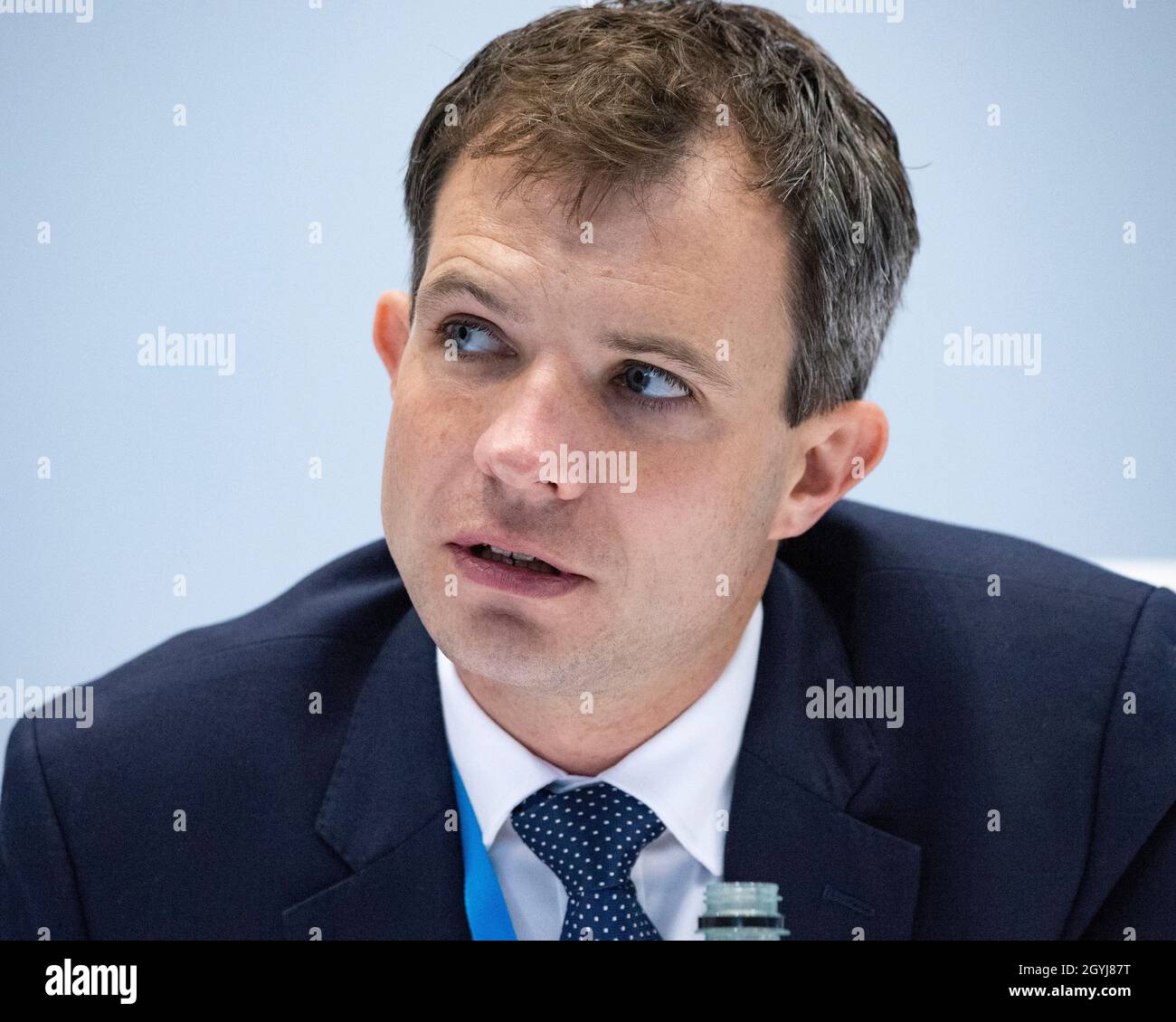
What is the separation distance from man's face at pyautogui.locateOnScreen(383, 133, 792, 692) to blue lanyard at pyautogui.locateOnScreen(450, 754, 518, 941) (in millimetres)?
300

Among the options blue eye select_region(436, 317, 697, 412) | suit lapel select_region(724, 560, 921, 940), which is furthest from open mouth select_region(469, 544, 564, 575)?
suit lapel select_region(724, 560, 921, 940)

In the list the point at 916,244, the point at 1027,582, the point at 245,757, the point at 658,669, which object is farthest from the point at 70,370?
the point at 1027,582

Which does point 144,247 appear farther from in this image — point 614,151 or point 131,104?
point 614,151

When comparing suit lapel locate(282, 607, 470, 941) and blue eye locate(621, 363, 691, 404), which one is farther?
suit lapel locate(282, 607, 470, 941)

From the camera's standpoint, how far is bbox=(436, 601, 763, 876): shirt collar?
2.01 m

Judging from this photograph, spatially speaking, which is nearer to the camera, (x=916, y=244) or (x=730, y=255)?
(x=730, y=255)

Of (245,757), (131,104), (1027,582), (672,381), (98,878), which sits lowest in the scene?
(98,878)

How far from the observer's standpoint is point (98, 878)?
6.61ft

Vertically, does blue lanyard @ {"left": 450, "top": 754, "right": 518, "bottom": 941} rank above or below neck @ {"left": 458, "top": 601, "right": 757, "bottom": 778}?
below

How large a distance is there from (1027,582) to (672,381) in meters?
0.82

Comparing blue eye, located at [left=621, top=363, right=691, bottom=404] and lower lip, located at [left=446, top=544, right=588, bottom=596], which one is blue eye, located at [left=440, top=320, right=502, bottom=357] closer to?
blue eye, located at [left=621, top=363, right=691, bottom=404]

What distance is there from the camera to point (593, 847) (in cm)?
196

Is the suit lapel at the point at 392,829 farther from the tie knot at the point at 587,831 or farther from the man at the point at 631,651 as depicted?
the tie knot at the point at 587,831

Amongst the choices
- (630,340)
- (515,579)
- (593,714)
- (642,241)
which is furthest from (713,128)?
(593,714)
